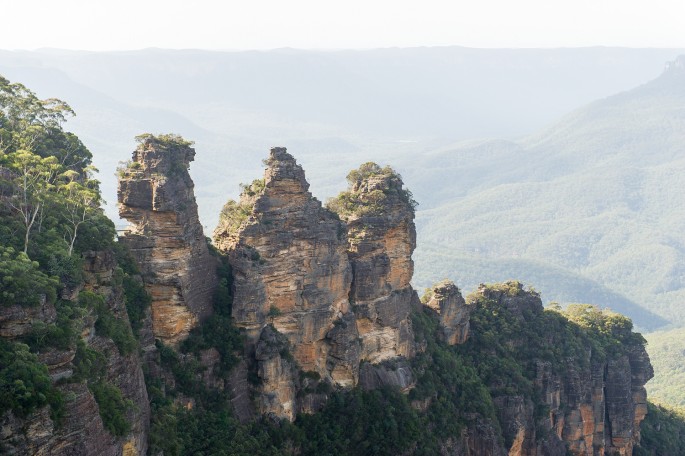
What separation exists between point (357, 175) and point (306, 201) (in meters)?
7.84

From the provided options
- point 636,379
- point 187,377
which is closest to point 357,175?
point 187,377

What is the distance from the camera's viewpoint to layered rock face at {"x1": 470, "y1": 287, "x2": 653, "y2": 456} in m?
54.4

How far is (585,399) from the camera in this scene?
5753cm

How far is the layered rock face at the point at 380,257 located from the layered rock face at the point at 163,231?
423 inches

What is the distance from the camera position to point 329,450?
40.1 metres

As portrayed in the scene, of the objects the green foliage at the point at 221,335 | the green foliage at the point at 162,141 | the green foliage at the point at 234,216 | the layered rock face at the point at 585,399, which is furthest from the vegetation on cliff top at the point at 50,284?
the layered rock face at the point at 585,399

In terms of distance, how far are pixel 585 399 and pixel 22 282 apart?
140 ft

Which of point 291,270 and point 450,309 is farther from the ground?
point 291,270

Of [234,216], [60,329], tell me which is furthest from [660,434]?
[60,329]

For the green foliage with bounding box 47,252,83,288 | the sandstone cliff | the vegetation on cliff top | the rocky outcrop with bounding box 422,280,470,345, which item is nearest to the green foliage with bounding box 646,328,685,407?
the rocky outcrop with bounding box 422,280,470,345

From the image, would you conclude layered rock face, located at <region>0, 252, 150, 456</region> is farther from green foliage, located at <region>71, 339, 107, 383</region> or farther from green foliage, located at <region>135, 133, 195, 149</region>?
green foliage, located at <region>135, 133, 195, 149</region>

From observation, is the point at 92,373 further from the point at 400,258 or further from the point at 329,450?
the point at 400,258

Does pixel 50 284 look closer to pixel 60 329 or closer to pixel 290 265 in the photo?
pixel 60 329

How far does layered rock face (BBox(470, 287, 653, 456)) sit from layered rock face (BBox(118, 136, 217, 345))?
82.8ft
